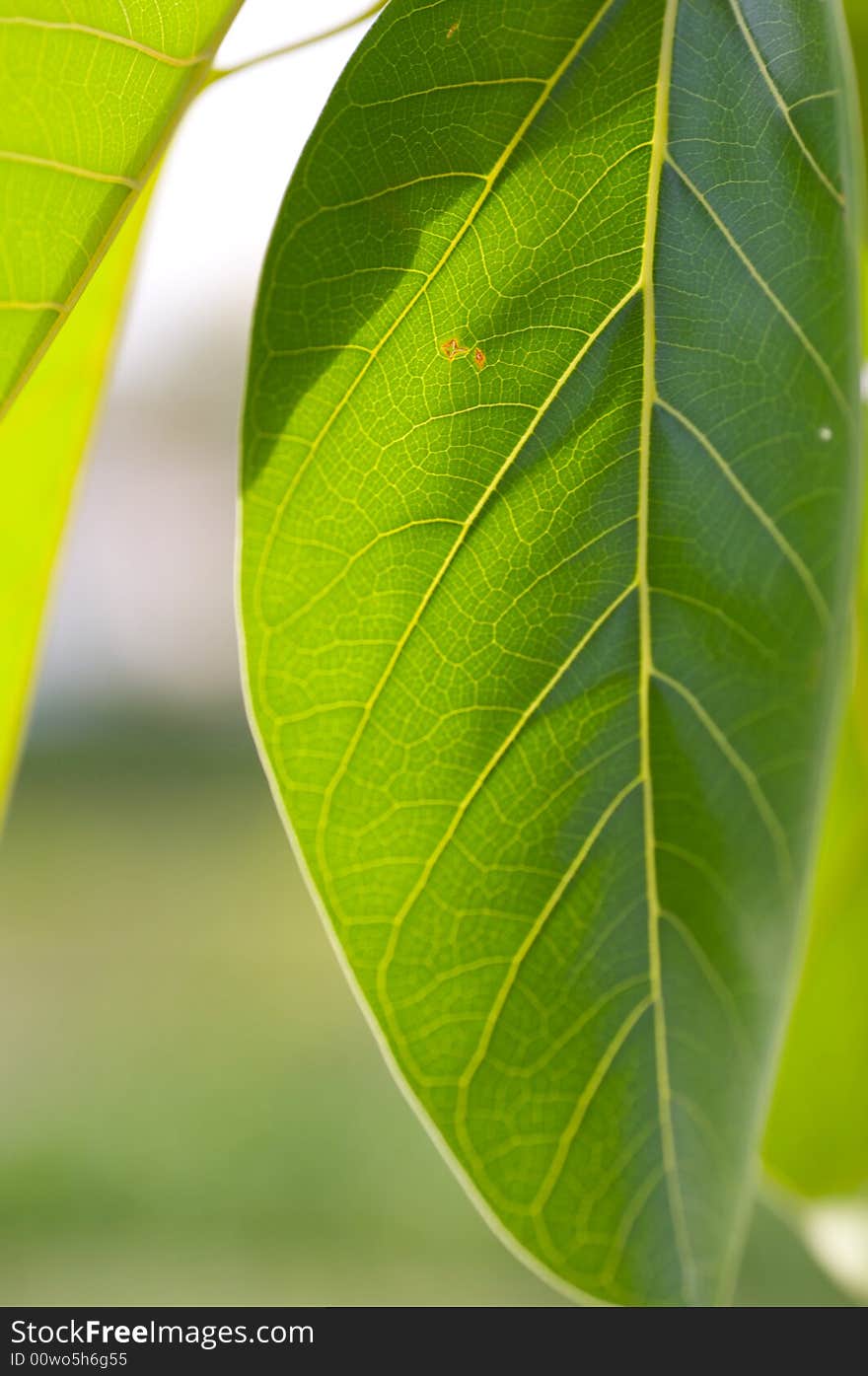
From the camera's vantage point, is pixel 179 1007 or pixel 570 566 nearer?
pixel 570 566

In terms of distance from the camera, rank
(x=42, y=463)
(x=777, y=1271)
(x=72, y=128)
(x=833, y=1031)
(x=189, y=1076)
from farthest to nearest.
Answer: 1. (x=189, y=1076)
2. (x=777, y=1271)
3. (x=833, y=1031)
4. (x=42, y=463)
5. (x=72, y=128)

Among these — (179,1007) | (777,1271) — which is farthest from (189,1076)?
(777,1271)

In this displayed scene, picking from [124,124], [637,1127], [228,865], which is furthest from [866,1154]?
[228,865]

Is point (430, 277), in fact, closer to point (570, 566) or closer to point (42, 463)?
point (570, 566)

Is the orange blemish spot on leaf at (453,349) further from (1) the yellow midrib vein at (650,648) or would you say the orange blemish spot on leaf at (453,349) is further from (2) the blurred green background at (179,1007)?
(2) the blurred green background at (179,1007)

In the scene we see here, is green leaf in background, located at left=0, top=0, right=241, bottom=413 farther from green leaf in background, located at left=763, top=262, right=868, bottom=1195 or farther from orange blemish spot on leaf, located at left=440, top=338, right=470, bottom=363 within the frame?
green leaf in background, located at left=763, top=262, right=868, bottom=1195
